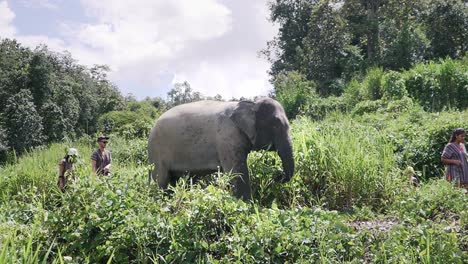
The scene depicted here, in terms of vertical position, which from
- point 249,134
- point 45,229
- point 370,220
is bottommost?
point 370,220

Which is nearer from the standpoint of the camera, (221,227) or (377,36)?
(221,227)

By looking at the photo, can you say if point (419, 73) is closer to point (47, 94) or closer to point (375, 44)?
point (375, 44)

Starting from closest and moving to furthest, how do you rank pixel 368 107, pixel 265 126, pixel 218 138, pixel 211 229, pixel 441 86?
pixel 211 229, pixel 265 126, pixel 218 138, pixel 368 107, pixel 441 86

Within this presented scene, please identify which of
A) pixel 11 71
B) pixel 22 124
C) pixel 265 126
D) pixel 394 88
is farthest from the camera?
pixel 11 71

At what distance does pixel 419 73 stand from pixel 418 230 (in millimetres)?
12339

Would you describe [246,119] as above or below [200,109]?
below

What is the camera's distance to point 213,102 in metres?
6.83

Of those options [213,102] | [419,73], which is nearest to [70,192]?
[213,102]

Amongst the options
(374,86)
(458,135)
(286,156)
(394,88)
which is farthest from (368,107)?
(286,156)

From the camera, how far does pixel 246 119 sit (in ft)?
20.3

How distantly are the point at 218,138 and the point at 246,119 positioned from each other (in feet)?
1.38

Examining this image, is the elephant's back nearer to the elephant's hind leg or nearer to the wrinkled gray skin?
the wrinkled gray skin

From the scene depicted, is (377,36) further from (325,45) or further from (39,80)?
(39,80)

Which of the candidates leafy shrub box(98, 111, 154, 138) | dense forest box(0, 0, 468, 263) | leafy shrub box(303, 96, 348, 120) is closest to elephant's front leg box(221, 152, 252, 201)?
dense forest box(0, 0, 468, 263)
